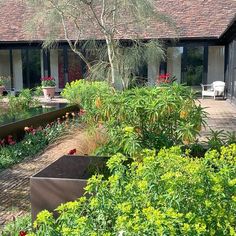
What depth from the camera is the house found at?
62.3 feet

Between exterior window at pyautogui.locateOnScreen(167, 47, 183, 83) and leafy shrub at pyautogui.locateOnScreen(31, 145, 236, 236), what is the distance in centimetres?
1798

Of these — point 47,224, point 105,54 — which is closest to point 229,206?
point 47,224

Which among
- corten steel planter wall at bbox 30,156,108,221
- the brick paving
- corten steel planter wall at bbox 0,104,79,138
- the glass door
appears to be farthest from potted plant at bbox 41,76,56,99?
corten steel planter wall at bbox 30,156,108,221

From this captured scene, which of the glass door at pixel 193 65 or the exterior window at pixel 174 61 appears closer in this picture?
the glass door at pixel 193 65

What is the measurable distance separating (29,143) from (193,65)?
13.6 meters

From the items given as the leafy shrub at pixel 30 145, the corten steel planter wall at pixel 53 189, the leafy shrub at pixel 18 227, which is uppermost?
the corten steel planter wall at pixel 53 189

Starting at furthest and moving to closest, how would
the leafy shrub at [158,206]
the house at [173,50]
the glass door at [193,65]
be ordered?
1. the glass door at [193,65]
2. the house at [173,50]
3. the leafy shrub at [158,206]

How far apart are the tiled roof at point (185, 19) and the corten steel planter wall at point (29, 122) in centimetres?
808

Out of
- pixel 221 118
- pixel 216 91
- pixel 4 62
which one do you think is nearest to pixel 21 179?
pixel 221 118

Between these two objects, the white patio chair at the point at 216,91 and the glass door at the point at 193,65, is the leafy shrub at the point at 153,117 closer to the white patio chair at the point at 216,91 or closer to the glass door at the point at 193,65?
the white patio chair at the point at 216,91

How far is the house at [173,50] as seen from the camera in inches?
747

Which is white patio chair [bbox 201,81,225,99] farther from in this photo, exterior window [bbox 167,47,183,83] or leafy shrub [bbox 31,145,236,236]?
leafy shrub [bbox 31,145,236,236]

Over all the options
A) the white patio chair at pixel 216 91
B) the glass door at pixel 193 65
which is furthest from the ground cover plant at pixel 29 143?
the glass door at pixel 193 65

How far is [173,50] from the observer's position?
66.2 ft
